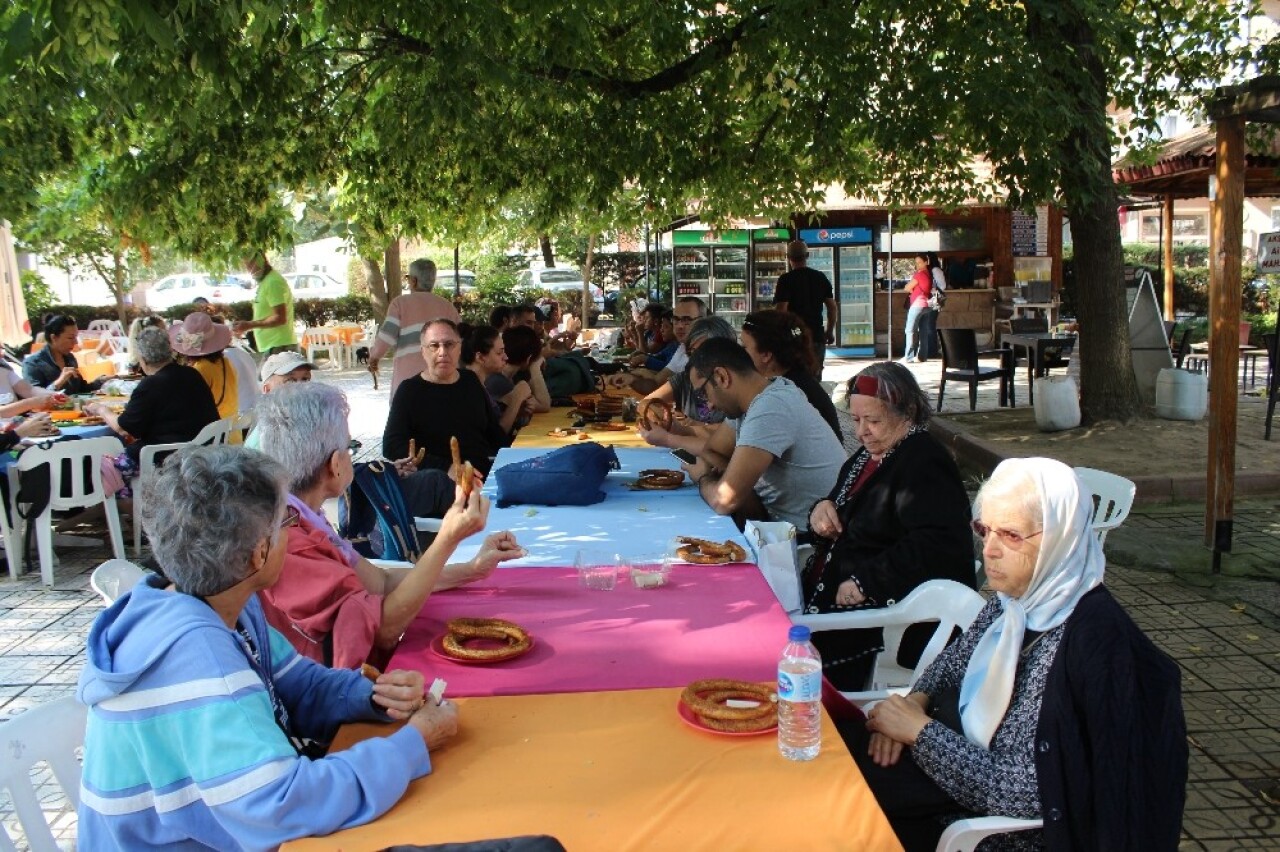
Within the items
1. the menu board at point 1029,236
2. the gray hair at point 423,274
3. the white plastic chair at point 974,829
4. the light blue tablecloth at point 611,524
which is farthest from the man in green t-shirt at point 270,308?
the menu board at point 1029,236

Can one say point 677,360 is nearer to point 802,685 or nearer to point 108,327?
point 802,685

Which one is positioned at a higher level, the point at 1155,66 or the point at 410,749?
the point at 1155,66

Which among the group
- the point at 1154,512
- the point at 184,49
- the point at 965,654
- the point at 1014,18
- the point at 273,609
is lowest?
the point at 1154,512

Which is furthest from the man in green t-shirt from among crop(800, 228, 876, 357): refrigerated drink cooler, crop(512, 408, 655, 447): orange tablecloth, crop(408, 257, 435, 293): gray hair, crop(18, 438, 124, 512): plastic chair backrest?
crop(800, 228, 876, 357): refrigerated drink cooler

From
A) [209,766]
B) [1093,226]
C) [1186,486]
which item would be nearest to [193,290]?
[1093,226]

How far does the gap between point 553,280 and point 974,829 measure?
107 ft

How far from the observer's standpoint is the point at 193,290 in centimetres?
3597

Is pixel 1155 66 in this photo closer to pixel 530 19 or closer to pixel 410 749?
pixel 530 19

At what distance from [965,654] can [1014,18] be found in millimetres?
7325

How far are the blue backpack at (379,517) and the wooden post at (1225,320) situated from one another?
4.73 meters

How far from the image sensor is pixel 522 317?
32.8ft

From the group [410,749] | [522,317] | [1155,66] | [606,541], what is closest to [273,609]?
[410,749]

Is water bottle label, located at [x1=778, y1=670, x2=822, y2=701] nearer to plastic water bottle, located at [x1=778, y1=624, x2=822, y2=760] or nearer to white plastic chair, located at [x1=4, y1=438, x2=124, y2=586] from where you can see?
plastic water bottle, located at [x1=778, y1=624, x2=822, y2=760]

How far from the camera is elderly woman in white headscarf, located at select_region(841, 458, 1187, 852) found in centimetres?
210
